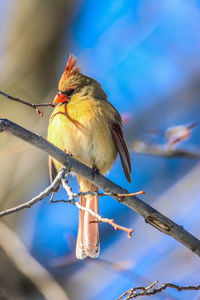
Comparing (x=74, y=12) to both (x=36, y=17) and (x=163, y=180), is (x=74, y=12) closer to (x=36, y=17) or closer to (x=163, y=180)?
(x=36, y=17)

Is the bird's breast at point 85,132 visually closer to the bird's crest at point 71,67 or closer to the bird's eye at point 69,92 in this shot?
the bird's eye at point 69,92

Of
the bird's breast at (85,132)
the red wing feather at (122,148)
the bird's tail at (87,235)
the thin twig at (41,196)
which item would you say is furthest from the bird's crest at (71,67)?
the thin twig at (41,196)

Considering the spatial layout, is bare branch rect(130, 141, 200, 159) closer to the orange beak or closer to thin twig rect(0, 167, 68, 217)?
the orange beak

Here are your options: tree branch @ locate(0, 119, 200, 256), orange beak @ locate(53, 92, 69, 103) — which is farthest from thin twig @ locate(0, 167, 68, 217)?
orange beak @ locate(53, 92, 69, 103)

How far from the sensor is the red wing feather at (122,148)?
3293 millimetres

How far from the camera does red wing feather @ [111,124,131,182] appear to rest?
3.29 metres

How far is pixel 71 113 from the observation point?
3326 mm

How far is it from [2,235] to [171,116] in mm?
2350

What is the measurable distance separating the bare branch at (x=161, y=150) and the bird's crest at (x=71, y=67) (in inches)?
46.0

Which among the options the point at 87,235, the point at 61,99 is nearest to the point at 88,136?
the point at 61,99

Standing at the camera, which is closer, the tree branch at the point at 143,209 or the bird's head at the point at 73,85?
the tree branch at the point at 143,209

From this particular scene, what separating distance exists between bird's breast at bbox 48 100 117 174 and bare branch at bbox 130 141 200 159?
3.43 ft

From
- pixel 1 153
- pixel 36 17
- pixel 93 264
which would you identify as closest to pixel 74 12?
pixel 36 17

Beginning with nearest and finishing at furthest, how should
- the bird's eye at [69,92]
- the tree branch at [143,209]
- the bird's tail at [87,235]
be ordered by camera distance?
1. the tree branch at [143,209]
2. the bird's tail at [87,235]
3. the bird's eye at [69,92]
